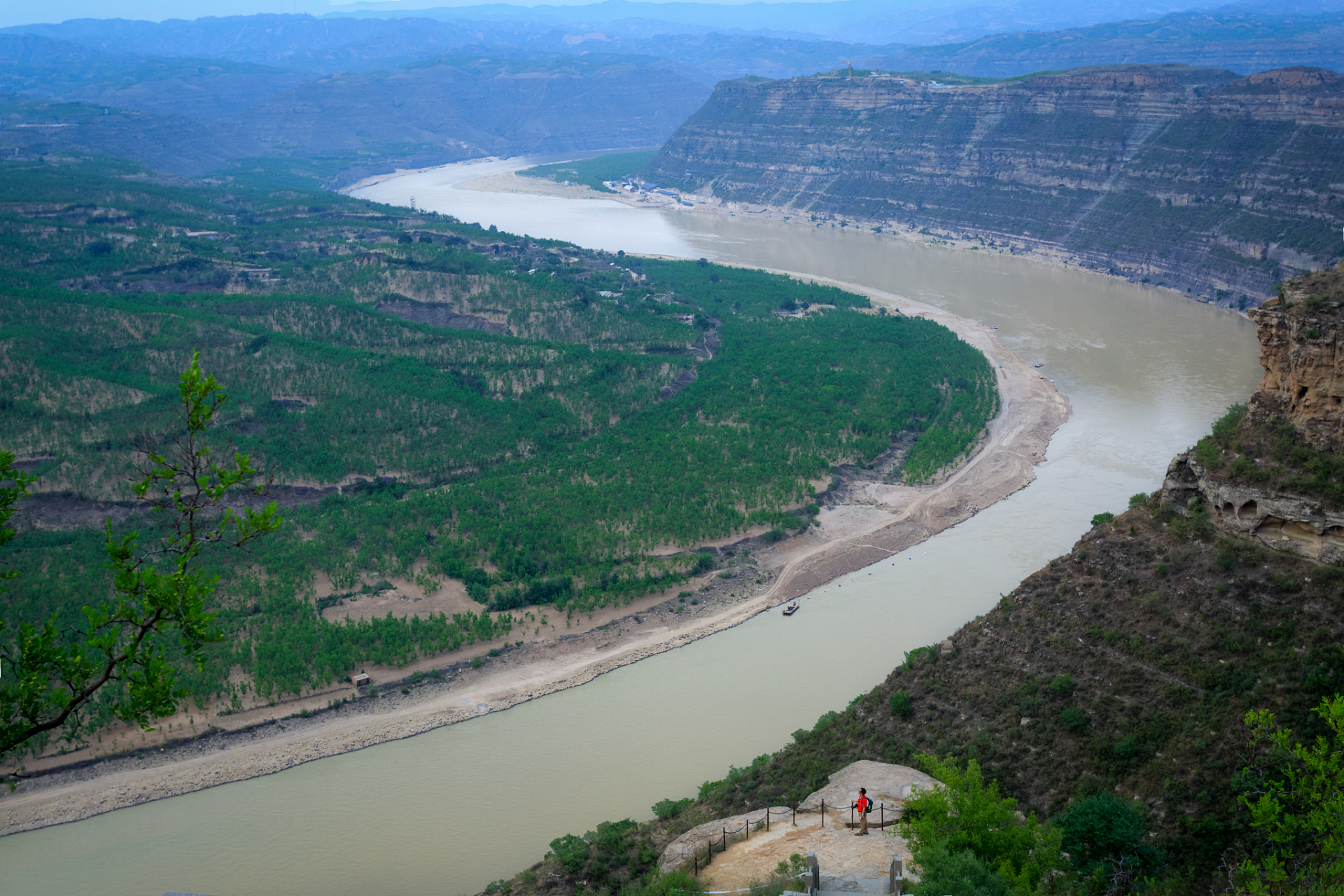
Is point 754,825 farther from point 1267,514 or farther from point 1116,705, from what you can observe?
point 1267,514

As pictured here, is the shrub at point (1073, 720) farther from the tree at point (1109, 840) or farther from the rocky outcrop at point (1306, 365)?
the rocky outcrop at point (1306, 365)

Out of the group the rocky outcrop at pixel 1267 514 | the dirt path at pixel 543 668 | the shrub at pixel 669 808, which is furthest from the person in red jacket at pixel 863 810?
the dirt path at pixel 543 668

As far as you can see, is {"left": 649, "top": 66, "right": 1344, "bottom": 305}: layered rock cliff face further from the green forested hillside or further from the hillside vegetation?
the hillside vegetation

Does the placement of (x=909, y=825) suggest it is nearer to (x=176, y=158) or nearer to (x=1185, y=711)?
(x=1185, y=711)

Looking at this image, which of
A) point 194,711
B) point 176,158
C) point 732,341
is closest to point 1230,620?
point 194,711

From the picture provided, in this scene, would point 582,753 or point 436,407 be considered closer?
point 582,753

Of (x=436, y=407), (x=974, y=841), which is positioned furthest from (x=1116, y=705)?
(x=436, y=407)
